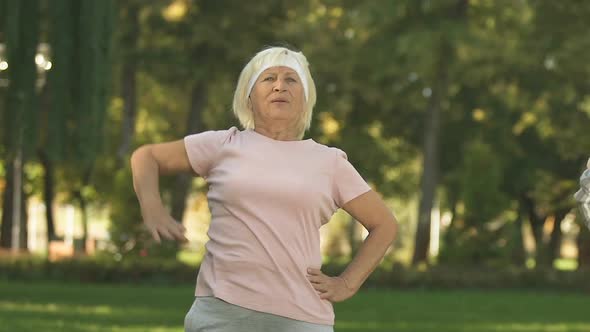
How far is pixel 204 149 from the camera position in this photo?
18.3ft

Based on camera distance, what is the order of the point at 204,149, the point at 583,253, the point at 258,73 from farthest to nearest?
the point at 583,253, the point at 258,73, the point at 204,149

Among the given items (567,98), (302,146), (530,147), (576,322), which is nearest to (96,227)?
(530,147)

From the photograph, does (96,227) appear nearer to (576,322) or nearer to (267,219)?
(576,322)

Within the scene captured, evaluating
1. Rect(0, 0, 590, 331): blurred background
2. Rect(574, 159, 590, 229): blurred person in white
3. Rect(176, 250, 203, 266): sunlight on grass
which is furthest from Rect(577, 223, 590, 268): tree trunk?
Rect(574, 159, 590, 229): blurred person in white

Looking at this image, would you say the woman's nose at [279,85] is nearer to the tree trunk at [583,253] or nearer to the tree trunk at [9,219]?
the tree trunk at [9,219]

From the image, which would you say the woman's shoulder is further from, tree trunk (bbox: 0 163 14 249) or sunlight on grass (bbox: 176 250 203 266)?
tree trunk (bbox: 0 163 14 249)

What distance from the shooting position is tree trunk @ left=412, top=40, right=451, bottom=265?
42.8 meters

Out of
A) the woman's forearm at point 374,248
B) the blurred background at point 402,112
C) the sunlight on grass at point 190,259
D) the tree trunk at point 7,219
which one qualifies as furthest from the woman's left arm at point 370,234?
the tree trunk at point 7,219

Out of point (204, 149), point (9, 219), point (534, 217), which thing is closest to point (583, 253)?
point (534, 217)

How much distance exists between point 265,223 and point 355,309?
22091 millimetres

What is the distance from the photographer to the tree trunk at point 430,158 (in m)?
42.8

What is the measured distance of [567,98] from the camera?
45.1 metres

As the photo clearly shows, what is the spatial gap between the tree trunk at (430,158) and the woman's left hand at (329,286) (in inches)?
1450

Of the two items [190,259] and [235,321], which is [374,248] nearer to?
[235,321]
